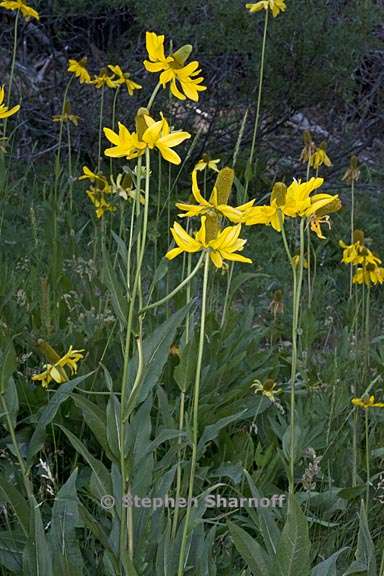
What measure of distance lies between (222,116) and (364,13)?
850mm

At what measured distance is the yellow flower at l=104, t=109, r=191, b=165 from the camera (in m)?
1.43

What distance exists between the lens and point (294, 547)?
4.36ft

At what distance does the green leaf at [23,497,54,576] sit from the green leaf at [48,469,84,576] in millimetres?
37

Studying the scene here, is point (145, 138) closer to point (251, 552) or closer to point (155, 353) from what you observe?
point (155, 353)

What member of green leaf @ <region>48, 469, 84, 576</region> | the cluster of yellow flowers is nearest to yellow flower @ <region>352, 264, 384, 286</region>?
the cluster of yellow flowers

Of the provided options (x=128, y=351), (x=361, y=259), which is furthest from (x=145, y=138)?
(x=361, y=259)

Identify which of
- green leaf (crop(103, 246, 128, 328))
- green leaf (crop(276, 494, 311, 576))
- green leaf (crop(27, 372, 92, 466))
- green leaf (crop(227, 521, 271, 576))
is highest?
green leaf (crop(103, 246, 128, 328))

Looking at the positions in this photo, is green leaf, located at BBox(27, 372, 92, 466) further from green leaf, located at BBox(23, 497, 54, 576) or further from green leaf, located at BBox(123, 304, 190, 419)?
green leaf, located at BBox(123, 304, 190, 419)

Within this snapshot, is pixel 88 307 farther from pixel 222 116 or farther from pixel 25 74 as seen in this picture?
pixel 25 74

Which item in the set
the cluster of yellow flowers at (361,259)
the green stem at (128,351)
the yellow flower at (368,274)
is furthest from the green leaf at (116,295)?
the yellow flower at (368,274)

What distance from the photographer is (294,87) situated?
4.71m

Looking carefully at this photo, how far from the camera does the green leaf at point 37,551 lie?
1534 millimetres

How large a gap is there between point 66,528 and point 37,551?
0.11 meters

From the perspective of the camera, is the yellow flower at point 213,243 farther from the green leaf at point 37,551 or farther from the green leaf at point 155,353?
the green leaf at point 37,551
